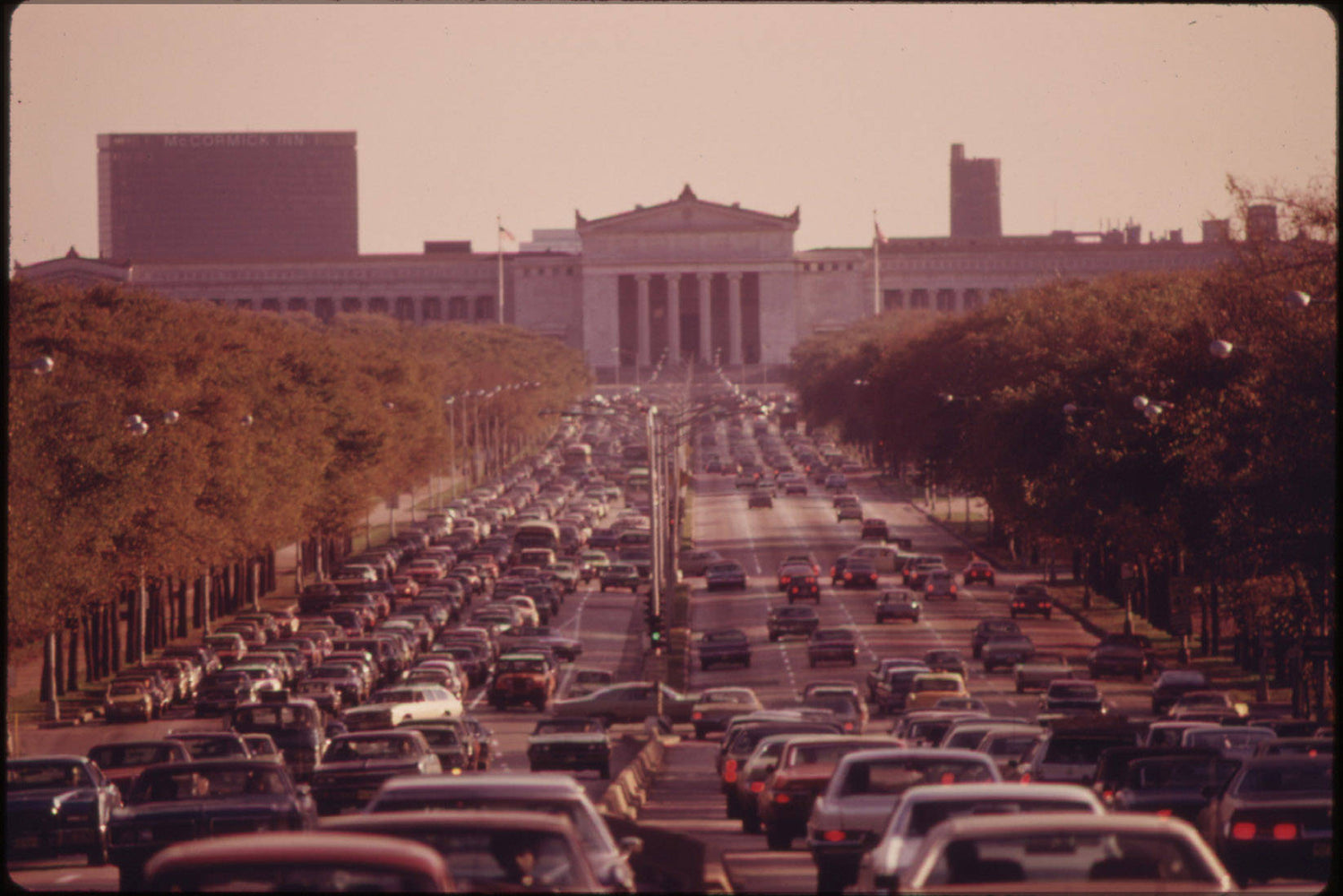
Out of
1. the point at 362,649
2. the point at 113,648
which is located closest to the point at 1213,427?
the point at 362,649

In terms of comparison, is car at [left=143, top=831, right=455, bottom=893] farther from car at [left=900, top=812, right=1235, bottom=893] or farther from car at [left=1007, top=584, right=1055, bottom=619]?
car at [left=1007, top=584, right=1055, bottom=619]

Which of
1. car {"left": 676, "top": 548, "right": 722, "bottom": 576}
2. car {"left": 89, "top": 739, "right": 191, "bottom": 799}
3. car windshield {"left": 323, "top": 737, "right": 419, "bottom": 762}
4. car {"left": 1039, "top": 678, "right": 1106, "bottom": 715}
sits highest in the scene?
car windshield {"left": 323, "top": 737, "right": 419, "bottom": 762}

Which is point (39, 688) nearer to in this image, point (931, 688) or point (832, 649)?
point (832, 649)

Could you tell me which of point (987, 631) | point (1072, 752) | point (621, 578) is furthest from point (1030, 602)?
point (1072, 752)

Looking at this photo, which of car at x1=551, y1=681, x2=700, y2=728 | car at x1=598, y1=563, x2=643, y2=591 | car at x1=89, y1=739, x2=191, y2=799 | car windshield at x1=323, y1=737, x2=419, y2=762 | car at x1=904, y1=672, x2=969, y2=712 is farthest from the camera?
car at x1=598, y1=563, x2=643, y2=591

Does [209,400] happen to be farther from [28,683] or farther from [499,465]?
[499,465]

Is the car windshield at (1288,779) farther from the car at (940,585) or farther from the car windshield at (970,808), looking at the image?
the car at (940,585)

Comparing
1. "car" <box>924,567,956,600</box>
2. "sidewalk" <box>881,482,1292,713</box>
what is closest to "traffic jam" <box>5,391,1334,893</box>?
"car" <box>924,567,956,600</box>
